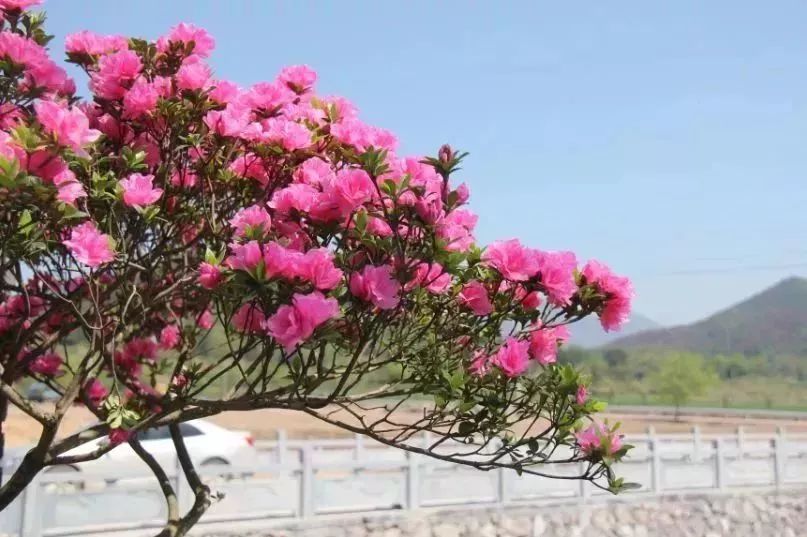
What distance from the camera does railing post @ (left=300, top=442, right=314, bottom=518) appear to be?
9586mm

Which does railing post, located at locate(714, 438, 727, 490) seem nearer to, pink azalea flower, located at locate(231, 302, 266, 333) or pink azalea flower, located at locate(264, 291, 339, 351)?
pink azalea flower, located at locate(231, 302, 266, 333)

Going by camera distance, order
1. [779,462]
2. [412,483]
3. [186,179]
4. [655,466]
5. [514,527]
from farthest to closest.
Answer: [779,462] < [655,466] < [514,527] < [412,483] < [186,179]

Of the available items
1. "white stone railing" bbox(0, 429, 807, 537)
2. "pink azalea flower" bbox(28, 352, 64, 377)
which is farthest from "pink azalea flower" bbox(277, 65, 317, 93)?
"white stone railing" bbox(0, 429, 807, 537)

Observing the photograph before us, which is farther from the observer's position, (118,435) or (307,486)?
(307,486)

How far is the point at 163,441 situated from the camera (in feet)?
44.8

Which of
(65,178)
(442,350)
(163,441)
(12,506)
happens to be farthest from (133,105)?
(163,441)

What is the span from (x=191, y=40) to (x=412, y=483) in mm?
7678

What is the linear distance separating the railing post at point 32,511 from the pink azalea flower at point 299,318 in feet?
20.7

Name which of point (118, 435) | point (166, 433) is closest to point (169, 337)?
point (118, 435)

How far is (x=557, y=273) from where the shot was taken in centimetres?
314

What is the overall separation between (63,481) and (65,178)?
638 centimetres

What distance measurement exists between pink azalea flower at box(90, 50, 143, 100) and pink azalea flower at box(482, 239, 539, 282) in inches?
66.1

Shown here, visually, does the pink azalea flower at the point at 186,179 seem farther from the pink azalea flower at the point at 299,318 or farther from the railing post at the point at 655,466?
the railing post at the point at 655,466

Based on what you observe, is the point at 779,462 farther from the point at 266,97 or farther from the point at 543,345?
the point at 266,97
